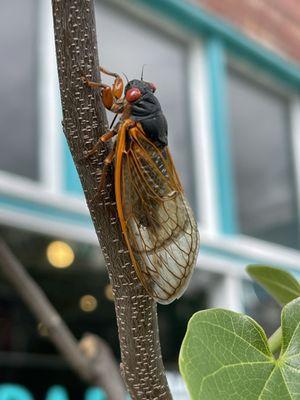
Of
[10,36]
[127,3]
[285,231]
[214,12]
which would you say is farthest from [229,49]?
[10,36]

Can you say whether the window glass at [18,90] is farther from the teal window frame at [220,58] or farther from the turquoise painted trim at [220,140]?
the turquoise painted trim at [220,140]

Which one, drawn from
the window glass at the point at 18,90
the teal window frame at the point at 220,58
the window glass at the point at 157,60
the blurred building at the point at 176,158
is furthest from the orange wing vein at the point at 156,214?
the teal window frame at the point at 220,58

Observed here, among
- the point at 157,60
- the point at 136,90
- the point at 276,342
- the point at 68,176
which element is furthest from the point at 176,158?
the point at 276,342

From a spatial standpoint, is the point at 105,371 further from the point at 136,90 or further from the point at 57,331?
the point at 136,90

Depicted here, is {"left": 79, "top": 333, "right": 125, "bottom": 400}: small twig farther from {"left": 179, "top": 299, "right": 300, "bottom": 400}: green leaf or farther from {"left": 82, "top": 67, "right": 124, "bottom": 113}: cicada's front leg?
{"left": 179, "top": 299, "right": 300, "bottom": 400}: green leaf

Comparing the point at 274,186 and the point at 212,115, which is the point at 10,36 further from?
the point at 274,186
